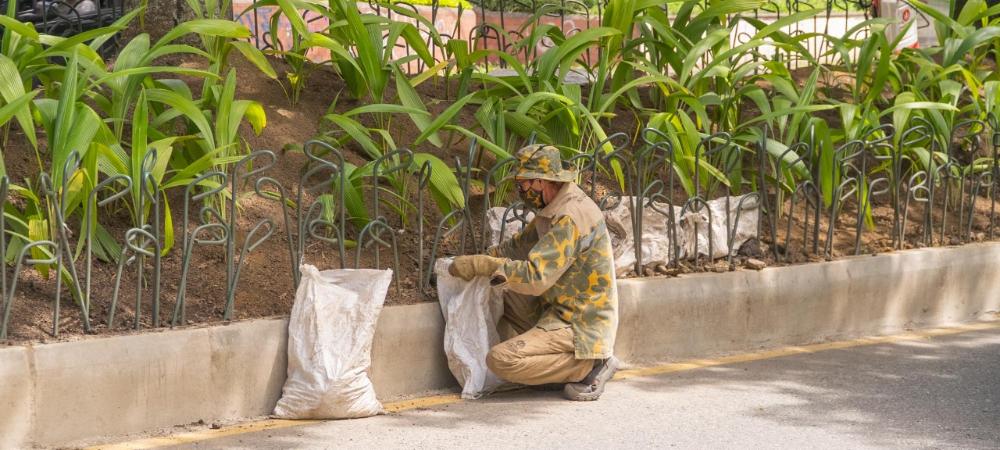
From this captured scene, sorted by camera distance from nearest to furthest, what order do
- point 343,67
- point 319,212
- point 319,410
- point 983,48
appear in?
point 319,410 < point 319,212 < point 343,67 < point 983,48

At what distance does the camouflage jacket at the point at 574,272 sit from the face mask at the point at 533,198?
0.04 m

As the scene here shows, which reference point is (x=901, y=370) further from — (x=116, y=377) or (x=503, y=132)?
(x=116, y=377)

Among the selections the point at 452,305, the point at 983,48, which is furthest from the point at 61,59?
the point at 983,48

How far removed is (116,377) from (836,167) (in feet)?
13.9

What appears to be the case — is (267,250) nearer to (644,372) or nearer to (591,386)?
(591,386)

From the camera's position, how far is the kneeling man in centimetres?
564

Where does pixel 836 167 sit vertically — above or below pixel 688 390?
above

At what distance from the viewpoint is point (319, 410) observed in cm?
533

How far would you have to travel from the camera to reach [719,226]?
6.97 meters

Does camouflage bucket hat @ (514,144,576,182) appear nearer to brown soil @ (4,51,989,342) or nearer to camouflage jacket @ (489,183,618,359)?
camouflage jacket @ (489,183,618,359)

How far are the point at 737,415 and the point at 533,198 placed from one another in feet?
4.06

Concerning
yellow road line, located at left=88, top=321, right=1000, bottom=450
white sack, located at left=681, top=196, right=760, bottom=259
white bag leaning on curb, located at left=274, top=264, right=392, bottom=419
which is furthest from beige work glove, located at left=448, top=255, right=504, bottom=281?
white sack, located at left=681, top=196, right=760, bottom=259

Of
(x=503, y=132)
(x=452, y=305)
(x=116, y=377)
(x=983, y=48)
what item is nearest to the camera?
(x=116, y=377)

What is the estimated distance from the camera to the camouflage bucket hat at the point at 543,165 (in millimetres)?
5668
